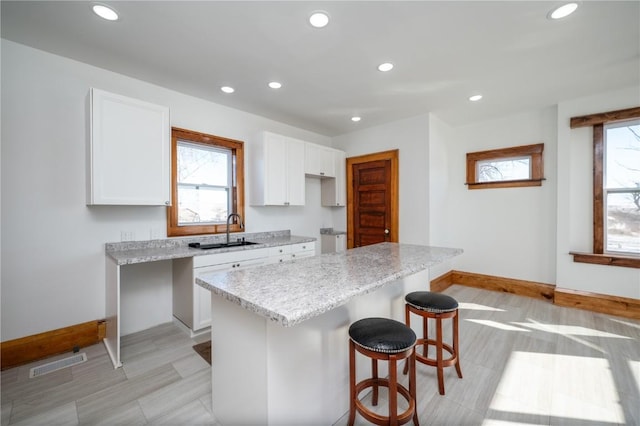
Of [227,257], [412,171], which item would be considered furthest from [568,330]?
[227,257]

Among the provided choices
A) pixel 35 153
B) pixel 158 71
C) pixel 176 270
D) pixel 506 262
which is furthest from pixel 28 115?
pixel 506 262

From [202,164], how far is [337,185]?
230cm

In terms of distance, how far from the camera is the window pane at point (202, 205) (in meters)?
3.24

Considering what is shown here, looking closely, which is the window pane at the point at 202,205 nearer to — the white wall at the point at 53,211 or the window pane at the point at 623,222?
the white wall at the point at 53,211

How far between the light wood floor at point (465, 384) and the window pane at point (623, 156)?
1753 millimetres

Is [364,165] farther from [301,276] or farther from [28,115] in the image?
[28,115]

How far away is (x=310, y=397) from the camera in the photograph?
4.77 feet

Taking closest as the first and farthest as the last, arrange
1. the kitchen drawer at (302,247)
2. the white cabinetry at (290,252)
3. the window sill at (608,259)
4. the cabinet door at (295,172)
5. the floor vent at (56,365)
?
the floor vent at (56,365) → the window sill at (608,259) → the white cabinetry at (290,252) → the kitchen drawer at (302,247) → the cabinet door at (295,172)

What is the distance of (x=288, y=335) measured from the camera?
1.33 meters

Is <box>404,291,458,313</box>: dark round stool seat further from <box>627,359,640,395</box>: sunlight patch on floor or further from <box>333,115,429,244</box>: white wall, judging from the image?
<box>333,115,429,244</box>: white wall

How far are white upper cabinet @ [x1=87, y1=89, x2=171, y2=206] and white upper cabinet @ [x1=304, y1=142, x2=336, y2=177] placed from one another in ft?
6.76

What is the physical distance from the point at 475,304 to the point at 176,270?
3.88 metres

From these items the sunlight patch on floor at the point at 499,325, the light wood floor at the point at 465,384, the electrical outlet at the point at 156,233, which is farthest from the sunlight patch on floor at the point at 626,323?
the electrical outlet at the point at 156,233

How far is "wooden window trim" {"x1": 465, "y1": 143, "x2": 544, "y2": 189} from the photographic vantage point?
3.87 m
